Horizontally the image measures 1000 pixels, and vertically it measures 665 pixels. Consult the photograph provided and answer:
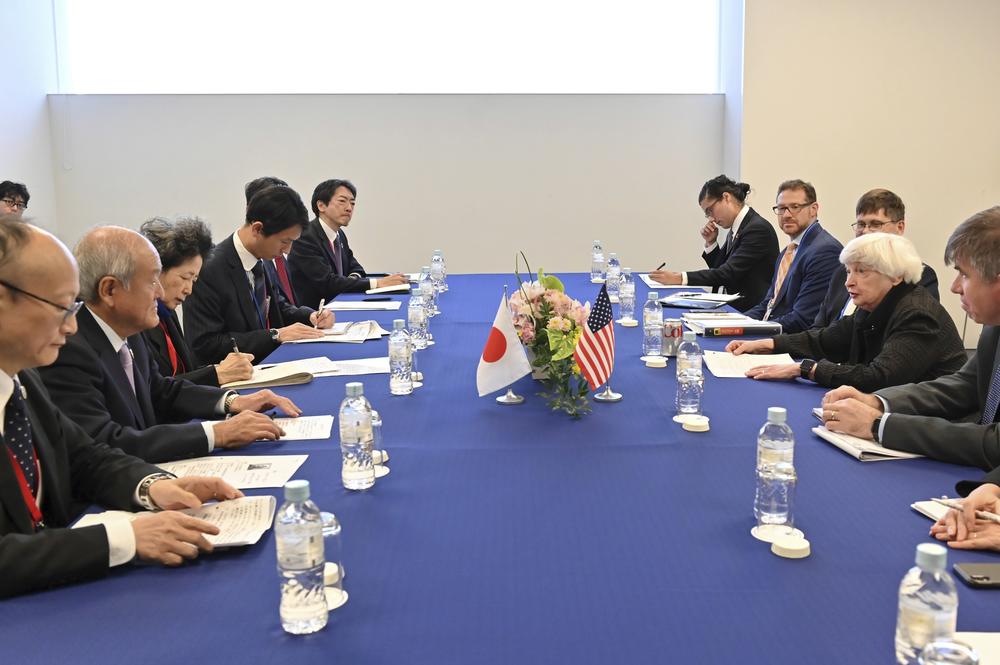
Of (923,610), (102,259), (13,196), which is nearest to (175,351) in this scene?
(102,259)

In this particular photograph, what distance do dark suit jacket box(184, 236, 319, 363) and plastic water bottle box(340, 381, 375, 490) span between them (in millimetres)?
1959

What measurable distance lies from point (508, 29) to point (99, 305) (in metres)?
6.41

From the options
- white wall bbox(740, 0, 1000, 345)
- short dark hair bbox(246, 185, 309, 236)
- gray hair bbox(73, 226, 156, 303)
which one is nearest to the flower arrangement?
gray hair bbox(73, 226, 156, 303)

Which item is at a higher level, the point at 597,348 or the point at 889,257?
the point at 889,257

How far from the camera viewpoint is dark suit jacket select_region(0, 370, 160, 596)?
152cm

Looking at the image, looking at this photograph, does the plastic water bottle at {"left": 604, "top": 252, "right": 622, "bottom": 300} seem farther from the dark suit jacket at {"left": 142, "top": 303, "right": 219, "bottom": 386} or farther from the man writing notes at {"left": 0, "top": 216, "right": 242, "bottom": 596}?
the man writing notes at {"left": 0, "top": 216, "right": 242, "bottom": 596}

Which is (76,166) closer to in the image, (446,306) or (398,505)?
(446,306)

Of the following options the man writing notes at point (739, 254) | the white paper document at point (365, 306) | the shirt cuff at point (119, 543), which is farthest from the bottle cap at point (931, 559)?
the man writing notes at point (739, 254)

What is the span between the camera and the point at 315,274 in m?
6.07

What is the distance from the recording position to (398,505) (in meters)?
1.92

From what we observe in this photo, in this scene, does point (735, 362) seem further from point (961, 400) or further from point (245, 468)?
point (245, 468)

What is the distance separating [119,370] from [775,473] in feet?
5.81

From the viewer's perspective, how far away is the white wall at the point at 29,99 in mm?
7176

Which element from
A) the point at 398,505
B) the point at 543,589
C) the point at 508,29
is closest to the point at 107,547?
the point at 398,505
